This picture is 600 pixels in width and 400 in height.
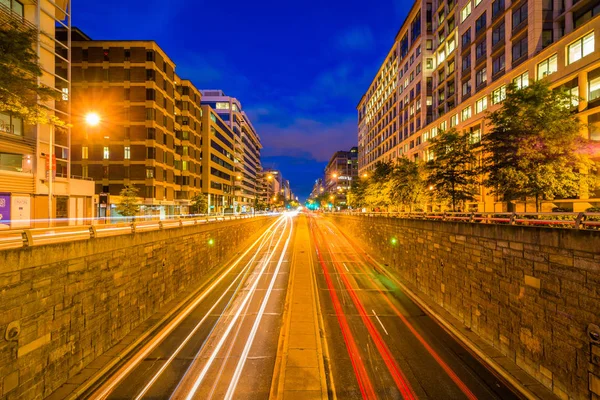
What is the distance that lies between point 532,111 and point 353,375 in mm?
18848

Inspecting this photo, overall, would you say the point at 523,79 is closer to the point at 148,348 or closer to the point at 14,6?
the point at 148,348

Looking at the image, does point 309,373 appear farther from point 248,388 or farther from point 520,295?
point 520,295

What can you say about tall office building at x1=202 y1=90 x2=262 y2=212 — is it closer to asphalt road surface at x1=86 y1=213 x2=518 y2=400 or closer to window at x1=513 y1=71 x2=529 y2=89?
window at x1=513 y1=71 x2=529 y2=89

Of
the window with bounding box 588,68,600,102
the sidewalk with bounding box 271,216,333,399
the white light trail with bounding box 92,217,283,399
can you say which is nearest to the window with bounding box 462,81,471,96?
the window with bounding box 588,68,600,102

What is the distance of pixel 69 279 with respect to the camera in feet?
34.0

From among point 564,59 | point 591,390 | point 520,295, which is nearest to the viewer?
point 591,390

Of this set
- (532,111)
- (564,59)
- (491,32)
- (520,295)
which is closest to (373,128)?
(491,32)

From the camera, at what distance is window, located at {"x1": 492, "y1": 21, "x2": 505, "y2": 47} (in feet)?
124

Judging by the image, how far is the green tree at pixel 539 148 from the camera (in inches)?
716

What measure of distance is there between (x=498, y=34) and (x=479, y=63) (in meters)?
4.19

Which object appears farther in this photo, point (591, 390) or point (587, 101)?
point (587, 101)

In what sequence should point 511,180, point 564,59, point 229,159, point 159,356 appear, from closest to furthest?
point 159,356 < point 511,180 < point 564,59 < point 229,159

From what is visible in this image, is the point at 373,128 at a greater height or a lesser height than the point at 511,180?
greater

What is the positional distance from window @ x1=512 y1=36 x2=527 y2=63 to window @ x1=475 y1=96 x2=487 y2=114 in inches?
224
